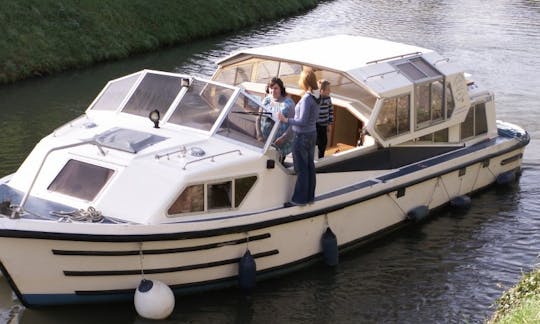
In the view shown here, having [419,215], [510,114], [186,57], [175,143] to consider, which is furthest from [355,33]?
[175,143]

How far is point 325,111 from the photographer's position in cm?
1516

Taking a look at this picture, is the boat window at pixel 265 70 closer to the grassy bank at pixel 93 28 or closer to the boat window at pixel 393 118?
the boat window at pixel 393 118

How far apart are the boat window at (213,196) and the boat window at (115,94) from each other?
2821 mm

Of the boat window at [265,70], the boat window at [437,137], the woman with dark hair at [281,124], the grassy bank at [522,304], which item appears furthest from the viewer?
the boat window at [265,70]

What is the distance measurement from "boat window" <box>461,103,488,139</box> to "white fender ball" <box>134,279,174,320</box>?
26.2 feet

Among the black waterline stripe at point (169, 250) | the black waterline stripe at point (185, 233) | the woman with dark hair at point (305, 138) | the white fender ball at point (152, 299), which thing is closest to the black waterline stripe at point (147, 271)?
the white fender ball at point (152, 299)

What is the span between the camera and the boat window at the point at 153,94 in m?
14.5

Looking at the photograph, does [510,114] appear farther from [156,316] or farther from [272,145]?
[156,316]

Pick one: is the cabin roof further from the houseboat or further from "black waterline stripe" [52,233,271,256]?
"black waterline stripe" [52,233,271,256]

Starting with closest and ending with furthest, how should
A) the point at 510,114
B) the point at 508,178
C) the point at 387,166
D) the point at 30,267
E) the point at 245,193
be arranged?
the point at 30,267 < the point at 245,193 < the point at 387,166 < the point at 508,178 < the point at 510,114

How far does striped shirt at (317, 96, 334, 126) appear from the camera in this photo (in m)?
15.1

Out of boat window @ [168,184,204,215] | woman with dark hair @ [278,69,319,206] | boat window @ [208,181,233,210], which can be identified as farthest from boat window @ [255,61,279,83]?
boat window @ [168,184,204,215]

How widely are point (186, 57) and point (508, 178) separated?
17.1 metres

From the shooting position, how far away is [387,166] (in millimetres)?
15914
